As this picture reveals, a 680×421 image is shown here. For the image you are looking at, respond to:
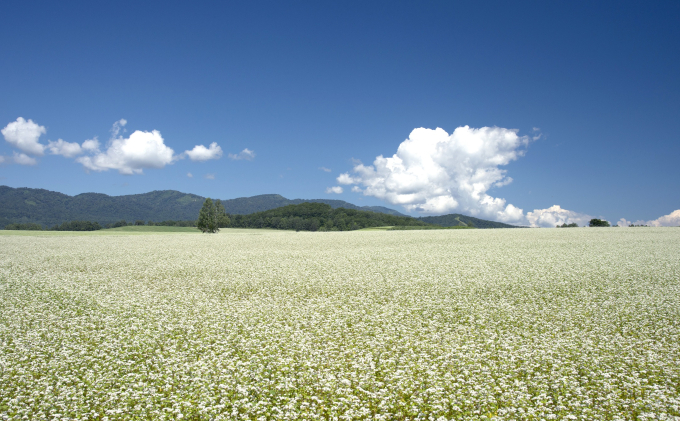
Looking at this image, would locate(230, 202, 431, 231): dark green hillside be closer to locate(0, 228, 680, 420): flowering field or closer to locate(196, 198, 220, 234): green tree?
locate(196, 198, 220, 234): green tree

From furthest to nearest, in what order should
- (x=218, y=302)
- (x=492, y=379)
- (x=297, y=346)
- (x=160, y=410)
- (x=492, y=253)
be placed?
(x=492, y=253)
(x=218, y=302)
(x=297, y=346)
(x=492, y=379)
(x=160, y=410)

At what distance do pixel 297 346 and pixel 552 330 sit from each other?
840 centimetres

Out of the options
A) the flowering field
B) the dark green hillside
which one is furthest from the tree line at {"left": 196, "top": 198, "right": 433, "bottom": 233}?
the flowering field

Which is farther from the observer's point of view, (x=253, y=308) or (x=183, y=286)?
(x=183, y=286)

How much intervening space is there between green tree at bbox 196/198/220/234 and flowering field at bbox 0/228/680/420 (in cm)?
6546

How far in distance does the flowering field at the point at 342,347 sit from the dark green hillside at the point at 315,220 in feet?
310

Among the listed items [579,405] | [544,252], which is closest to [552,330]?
[579,405]

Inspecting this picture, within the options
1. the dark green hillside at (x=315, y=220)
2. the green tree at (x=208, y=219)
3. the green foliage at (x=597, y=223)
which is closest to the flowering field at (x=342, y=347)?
the green tree at (x=208, y=219)

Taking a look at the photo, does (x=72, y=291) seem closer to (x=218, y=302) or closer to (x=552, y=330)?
(x=218, y=302)

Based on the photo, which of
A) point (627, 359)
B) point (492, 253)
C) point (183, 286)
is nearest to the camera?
point (627, 359)

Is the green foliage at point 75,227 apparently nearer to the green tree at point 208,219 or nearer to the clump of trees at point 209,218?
the clump of trees at point 209,218

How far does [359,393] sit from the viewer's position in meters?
7.40

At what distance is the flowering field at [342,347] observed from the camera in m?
7.10

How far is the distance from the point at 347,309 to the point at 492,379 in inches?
267
